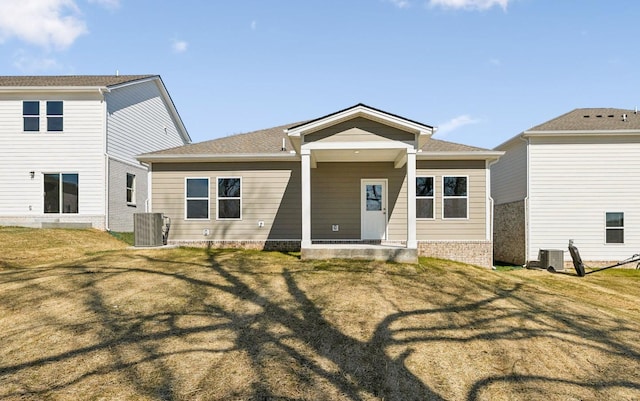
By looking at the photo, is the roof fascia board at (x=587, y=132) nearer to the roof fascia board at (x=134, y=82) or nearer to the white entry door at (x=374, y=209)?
the white entry door at (x=374, y=209)

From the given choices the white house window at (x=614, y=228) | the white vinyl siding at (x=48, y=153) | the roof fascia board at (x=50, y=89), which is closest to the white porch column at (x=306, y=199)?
the white vinyl siding at (x=48, y=153)

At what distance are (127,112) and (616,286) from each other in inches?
778

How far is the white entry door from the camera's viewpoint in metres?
12.7

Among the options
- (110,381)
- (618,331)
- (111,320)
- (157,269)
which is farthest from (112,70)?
(618,331)

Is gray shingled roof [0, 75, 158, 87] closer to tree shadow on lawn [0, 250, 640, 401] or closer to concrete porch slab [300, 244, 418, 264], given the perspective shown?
tree shadow on lawn [0, 250, 640, 401]

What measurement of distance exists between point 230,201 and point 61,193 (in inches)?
313

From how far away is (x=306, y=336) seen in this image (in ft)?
16.9

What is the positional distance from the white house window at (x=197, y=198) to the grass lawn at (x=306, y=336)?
13.5ft

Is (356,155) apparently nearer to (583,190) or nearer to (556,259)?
(556,259)

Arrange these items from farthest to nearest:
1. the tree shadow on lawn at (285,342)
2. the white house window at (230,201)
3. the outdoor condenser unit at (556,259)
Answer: the outdoor condenser unit at (556,259) < the white house window at (230,201) < the tree shadow on lawn at (285,342)

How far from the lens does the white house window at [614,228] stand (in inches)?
548

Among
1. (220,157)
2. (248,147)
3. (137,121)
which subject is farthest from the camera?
(137,121)

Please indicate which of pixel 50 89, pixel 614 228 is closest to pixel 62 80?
pixel 50 89

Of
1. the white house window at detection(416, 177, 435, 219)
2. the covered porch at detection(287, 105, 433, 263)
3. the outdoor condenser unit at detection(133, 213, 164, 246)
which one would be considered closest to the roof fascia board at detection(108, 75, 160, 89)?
the outdoor condenser unit at detection(133, 213, 164, 246)
